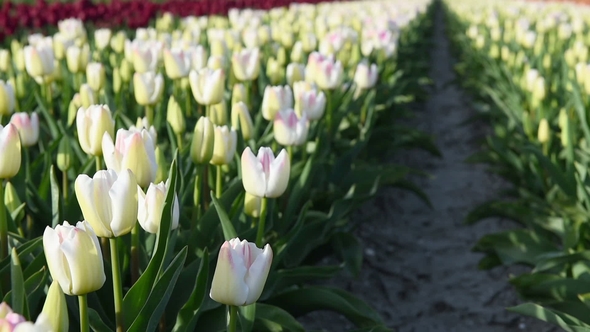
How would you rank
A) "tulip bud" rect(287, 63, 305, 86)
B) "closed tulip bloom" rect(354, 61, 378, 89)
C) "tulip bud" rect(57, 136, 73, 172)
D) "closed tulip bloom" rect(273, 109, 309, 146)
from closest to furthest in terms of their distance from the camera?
1. "tulip bud" rect(57, 136, 73, 172)
2. "closed tulip bloom" rect(273, 109, 309, 146)
3. "tulip bud" rect(287, 63, 305, 86)
4. "closed tulip bloom" rect(354, 61, 378, 89)

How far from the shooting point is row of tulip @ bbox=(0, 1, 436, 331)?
1.19m

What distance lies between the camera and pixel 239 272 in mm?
1182

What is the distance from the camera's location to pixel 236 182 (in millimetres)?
1968

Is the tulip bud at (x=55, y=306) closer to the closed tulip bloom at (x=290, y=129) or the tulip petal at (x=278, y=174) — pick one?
the tulip petal at (x=278, y=174)

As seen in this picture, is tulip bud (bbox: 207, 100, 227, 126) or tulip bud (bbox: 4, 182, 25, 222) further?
tulip bud (bbox: 207, 100, 227, 126)

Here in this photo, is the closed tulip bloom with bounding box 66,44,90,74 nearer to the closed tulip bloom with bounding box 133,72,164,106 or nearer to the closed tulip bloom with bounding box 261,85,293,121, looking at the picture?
the closed tulip bloom with bounding box 133,72,164,106

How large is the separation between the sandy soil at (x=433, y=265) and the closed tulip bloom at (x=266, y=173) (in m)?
1.12

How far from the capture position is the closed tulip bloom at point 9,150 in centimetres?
144

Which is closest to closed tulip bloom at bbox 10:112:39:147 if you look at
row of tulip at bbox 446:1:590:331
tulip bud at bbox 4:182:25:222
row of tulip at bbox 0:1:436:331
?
row of tulip at bbox 0:1:436:331

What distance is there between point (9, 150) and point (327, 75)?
1682 millimetres

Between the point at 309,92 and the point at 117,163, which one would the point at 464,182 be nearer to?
the point at 309,92

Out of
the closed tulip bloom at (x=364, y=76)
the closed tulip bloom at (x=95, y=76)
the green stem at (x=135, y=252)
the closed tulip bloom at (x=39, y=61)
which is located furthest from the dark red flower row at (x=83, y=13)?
the green stem at (x=135, y=252)

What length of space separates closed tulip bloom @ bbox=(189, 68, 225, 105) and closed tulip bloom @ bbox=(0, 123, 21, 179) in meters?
0.89

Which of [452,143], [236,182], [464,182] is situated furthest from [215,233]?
[452,143]
